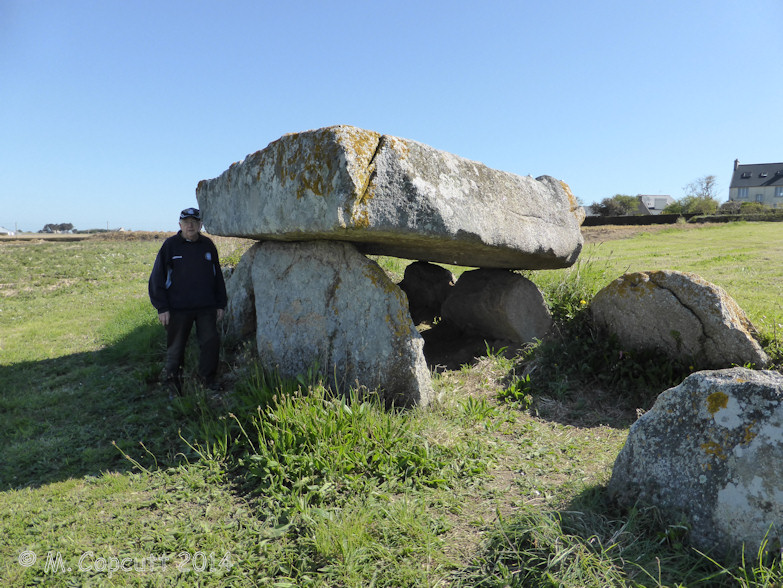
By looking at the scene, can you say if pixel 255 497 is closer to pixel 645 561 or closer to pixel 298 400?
pixel 298 400

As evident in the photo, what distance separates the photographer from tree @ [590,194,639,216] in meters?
52.5

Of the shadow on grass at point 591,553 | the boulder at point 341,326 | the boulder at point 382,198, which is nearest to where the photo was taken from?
the shadow on grass at point 591,553

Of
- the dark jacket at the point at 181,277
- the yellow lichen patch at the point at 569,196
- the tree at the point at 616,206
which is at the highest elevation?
the yellow lichen patch at the point at 569,196

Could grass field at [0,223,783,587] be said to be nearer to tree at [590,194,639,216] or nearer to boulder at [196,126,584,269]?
boulder at [196,126,584,269]

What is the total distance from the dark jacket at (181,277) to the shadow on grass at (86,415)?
945 mm

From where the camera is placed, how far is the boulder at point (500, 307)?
6.23 metres

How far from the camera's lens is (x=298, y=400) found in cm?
424

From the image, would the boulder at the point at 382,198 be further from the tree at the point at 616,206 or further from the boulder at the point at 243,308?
the tree at the point at 616,206

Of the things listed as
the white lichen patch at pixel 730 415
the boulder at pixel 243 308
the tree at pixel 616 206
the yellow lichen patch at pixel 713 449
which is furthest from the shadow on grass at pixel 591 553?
the tree at pixel 616 206

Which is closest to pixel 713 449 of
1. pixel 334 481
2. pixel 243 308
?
pixel 334 481

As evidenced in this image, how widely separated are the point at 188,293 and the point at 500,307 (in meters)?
3.57

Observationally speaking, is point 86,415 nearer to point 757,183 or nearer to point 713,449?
point 713,449

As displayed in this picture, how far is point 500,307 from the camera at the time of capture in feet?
20.6

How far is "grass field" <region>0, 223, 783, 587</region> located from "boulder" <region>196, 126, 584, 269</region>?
1369 mm
